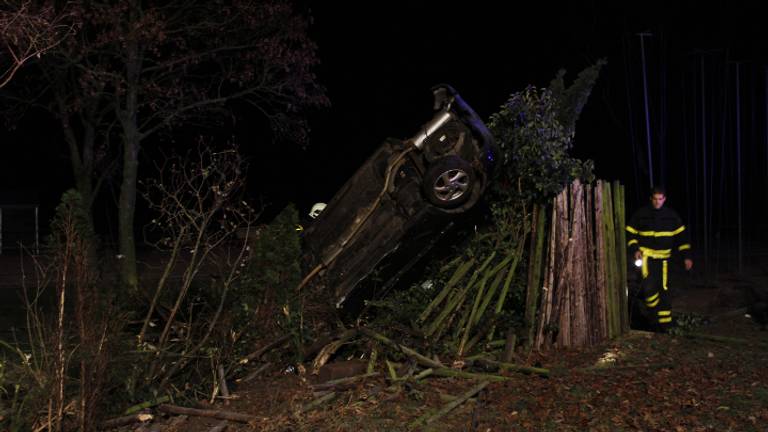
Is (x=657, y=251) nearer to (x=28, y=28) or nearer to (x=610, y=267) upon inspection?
(x=610, y=267)

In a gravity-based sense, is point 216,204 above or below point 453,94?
below

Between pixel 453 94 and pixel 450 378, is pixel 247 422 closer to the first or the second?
pixel 450 378

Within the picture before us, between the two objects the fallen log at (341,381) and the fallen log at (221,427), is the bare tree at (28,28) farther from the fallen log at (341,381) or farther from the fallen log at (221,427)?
the fallen log at (221,427)

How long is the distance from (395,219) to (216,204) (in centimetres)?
191

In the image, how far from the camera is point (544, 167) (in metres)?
8.34

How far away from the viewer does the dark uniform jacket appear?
31.2 feet

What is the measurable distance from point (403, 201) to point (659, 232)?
3.21m

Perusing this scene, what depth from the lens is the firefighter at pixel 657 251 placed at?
31.0 ft

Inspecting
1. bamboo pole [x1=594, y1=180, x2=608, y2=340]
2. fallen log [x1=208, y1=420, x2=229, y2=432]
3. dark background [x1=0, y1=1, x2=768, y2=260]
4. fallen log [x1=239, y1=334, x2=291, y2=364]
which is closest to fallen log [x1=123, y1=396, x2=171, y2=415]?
fallen log [x1=208, y1=420, x2=229, y2=432]

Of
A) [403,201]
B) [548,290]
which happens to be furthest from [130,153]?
[548,290]

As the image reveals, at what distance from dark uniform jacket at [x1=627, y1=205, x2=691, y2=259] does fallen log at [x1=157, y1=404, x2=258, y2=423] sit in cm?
519

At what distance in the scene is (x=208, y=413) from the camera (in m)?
6.39

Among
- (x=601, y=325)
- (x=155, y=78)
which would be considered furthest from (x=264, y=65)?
(x=601, y=325)

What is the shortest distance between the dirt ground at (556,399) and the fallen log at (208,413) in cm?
5
